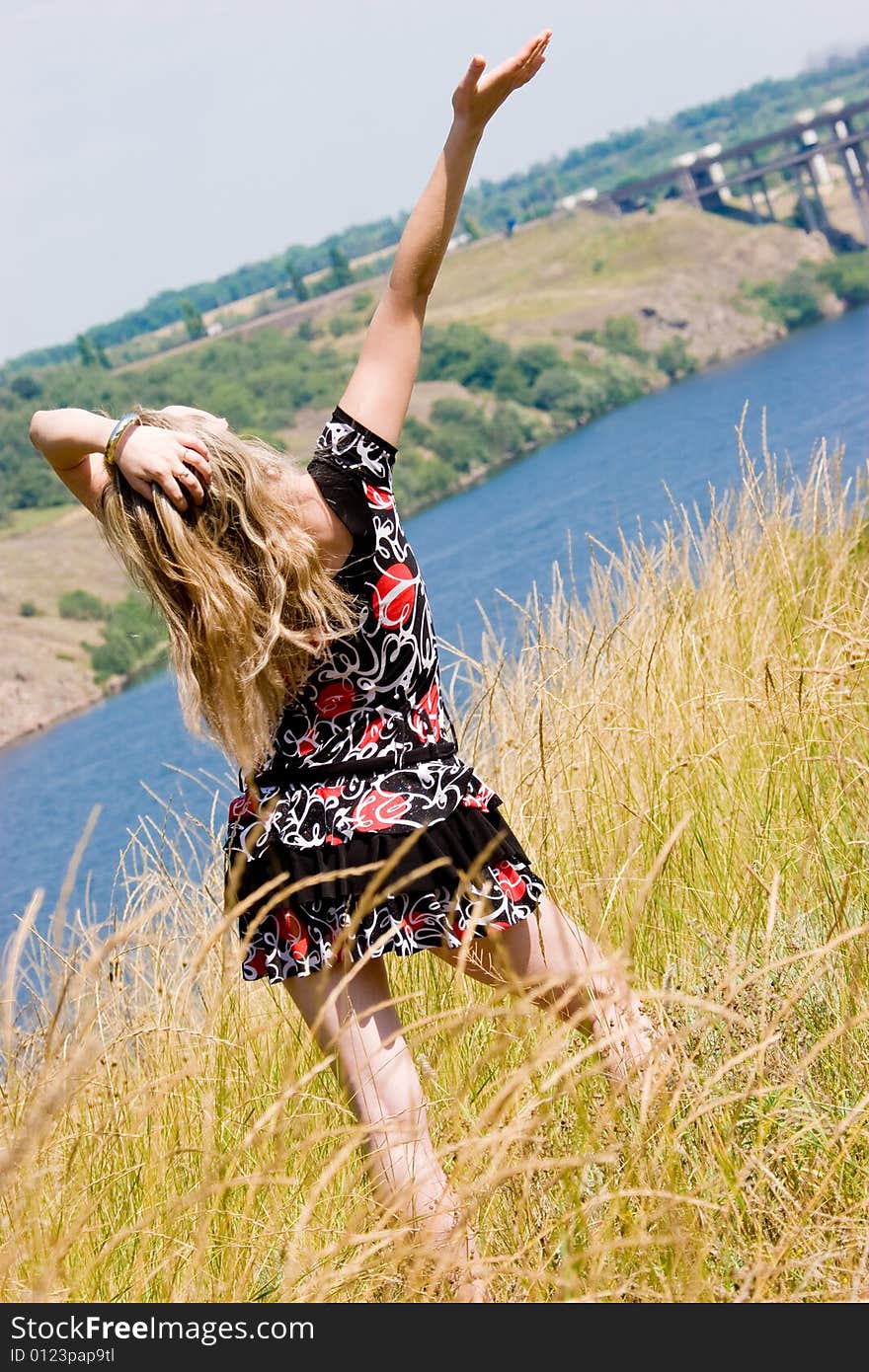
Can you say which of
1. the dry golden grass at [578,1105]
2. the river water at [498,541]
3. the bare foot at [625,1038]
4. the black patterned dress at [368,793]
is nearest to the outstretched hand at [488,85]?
the black patterned dress at [368,793]

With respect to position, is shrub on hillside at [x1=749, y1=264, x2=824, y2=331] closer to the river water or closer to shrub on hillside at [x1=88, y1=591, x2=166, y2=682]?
the river water

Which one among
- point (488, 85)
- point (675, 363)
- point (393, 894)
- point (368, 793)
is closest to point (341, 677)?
point (368, 793)

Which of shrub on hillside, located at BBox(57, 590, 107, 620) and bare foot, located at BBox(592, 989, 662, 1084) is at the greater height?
bare foot, located at BBox(592, 989, 662, 1084)

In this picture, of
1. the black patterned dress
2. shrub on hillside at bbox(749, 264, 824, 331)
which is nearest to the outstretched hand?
the black patterned dress

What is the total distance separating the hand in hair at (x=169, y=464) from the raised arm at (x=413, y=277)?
0.75 feet

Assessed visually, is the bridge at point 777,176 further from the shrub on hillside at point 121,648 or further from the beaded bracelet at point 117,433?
the beaded bracelet at point 117,433

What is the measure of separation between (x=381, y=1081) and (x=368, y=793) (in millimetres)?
380

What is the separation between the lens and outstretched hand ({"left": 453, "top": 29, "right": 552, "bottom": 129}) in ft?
6.50

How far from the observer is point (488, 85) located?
199cm

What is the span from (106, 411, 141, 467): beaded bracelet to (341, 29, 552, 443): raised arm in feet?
0.98

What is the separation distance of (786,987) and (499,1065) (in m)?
0.51

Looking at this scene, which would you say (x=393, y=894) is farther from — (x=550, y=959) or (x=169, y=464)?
(x=169, y=464)
